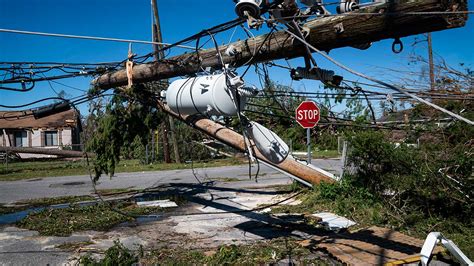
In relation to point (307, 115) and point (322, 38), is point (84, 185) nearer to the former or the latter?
point (307, 115)

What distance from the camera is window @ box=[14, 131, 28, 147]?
38.4 m

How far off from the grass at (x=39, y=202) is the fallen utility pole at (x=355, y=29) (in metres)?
A: 6.25

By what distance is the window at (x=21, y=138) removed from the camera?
38406 mm

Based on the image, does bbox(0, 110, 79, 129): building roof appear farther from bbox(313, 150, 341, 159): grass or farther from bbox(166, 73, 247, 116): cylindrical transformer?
bbox(166, 73, 247, 116): cylindrical transformer

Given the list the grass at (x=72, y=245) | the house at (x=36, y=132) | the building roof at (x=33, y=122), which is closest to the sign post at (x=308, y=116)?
the grass at (x=72, y=245)

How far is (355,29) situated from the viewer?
14.7 ft

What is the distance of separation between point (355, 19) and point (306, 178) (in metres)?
5.43

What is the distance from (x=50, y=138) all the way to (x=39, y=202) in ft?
100

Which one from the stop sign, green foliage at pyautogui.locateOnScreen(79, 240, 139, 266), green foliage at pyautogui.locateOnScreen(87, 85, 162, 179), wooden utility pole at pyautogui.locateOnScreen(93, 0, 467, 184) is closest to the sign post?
the stop sign

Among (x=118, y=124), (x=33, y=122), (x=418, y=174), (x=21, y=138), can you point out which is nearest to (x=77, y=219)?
(x=118, y=124)

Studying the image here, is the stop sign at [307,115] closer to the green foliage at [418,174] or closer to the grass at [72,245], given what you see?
the green foliage at [418,174]

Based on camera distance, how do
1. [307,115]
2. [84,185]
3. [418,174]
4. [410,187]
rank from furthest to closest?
[84,185], [307,115], [410,187], [418,174]

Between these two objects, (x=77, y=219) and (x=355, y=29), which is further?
(x=77, y=219)

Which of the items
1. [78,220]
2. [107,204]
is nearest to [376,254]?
[78,220]
